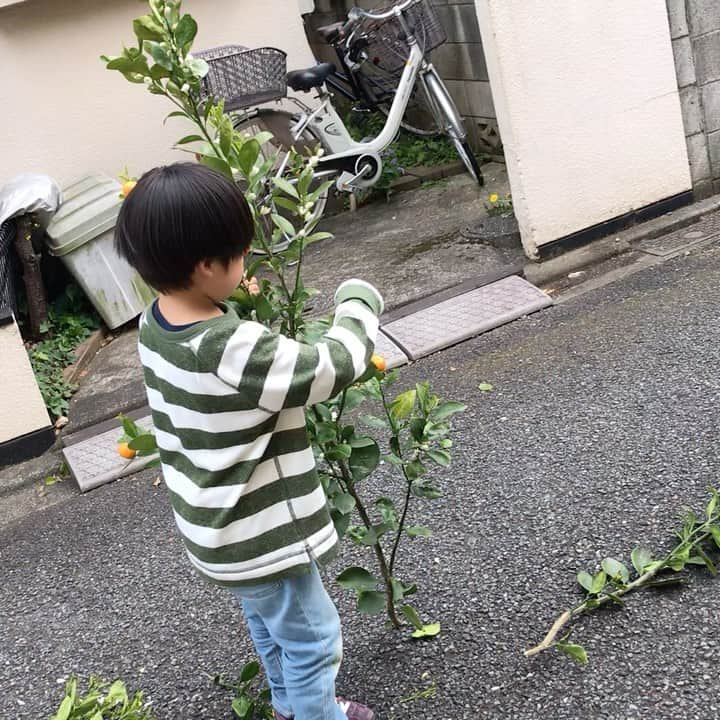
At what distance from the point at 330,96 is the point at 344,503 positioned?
533 cm

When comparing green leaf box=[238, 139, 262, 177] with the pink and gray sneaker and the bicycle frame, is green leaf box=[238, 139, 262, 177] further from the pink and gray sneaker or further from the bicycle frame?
the bicycle frame

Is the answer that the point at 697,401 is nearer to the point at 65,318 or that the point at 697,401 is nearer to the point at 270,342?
the point at 270,342

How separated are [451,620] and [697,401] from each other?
1.59 meters

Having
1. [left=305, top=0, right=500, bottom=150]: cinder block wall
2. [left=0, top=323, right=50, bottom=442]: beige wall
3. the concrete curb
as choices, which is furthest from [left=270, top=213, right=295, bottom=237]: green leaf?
[left=305, top=0, right=500, bottom=150]: cinder block wall

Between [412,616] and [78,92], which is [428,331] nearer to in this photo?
[412,616]

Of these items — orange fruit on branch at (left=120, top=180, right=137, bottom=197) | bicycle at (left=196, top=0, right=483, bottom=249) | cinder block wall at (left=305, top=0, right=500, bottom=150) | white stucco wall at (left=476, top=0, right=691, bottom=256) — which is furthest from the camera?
cinder block wall at (left=305, top=0, right=500, bottom=150)

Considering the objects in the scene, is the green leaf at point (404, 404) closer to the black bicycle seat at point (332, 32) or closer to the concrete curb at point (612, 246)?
the concrete curb at point (612, 246)

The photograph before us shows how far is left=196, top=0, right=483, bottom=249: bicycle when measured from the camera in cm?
667

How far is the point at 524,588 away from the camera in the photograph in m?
3.01

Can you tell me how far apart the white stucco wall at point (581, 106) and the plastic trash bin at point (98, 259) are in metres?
2.49

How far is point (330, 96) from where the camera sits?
7301mm

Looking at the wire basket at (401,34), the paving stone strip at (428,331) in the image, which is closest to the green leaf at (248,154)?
the paving stone strip at (428,331)

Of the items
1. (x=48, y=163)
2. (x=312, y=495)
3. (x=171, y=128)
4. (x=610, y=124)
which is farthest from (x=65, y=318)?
(x=312, y=495)

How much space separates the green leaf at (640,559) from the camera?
2902mm
